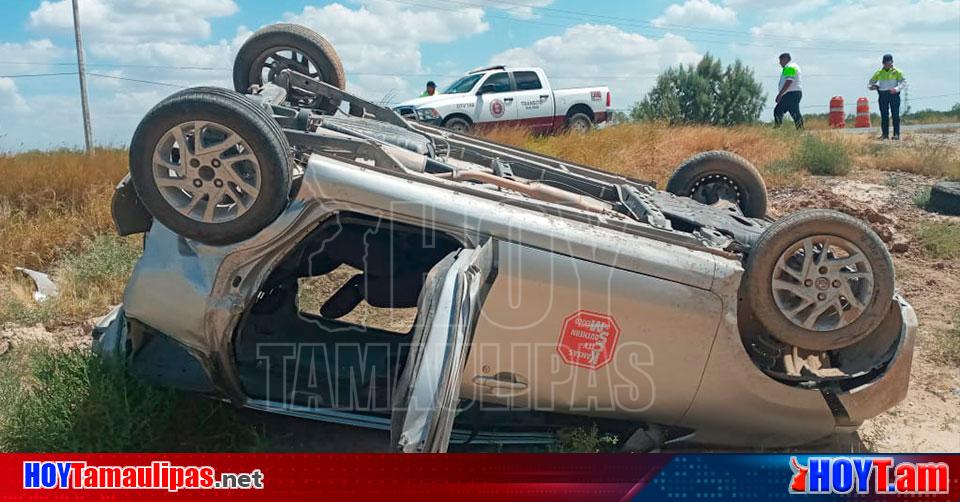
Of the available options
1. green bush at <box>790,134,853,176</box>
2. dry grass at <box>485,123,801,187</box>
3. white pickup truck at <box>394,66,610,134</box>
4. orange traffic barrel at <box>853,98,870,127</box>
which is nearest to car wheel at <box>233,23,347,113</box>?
dry grass at <box>485,123,801,187</box>

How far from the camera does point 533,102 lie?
1564 cm

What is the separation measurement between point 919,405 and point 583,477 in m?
2.71

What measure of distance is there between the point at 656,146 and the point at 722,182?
6550mm

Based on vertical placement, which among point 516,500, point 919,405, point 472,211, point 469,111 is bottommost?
point 919,405

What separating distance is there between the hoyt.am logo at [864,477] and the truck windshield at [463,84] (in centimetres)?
1292

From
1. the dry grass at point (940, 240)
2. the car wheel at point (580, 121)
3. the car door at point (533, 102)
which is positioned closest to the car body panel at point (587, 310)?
the dry grass at point (940, 240)

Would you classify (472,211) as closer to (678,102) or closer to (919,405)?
(919,405)

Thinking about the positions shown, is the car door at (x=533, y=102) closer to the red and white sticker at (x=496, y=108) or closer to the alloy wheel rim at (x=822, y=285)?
the red and white sticker at (x=496, y=108)

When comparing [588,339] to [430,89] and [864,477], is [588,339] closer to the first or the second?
[864,477]

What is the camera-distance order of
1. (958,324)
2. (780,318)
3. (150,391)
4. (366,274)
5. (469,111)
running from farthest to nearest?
(469,111)
(958,324)
(366,274)
(150,391)
(780,318)

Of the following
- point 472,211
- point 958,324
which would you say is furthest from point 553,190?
point 958,324

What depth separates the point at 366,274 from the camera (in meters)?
4.26

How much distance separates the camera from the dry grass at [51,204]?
707 cm

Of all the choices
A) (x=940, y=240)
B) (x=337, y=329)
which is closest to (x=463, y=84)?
(x=940, y=240)
